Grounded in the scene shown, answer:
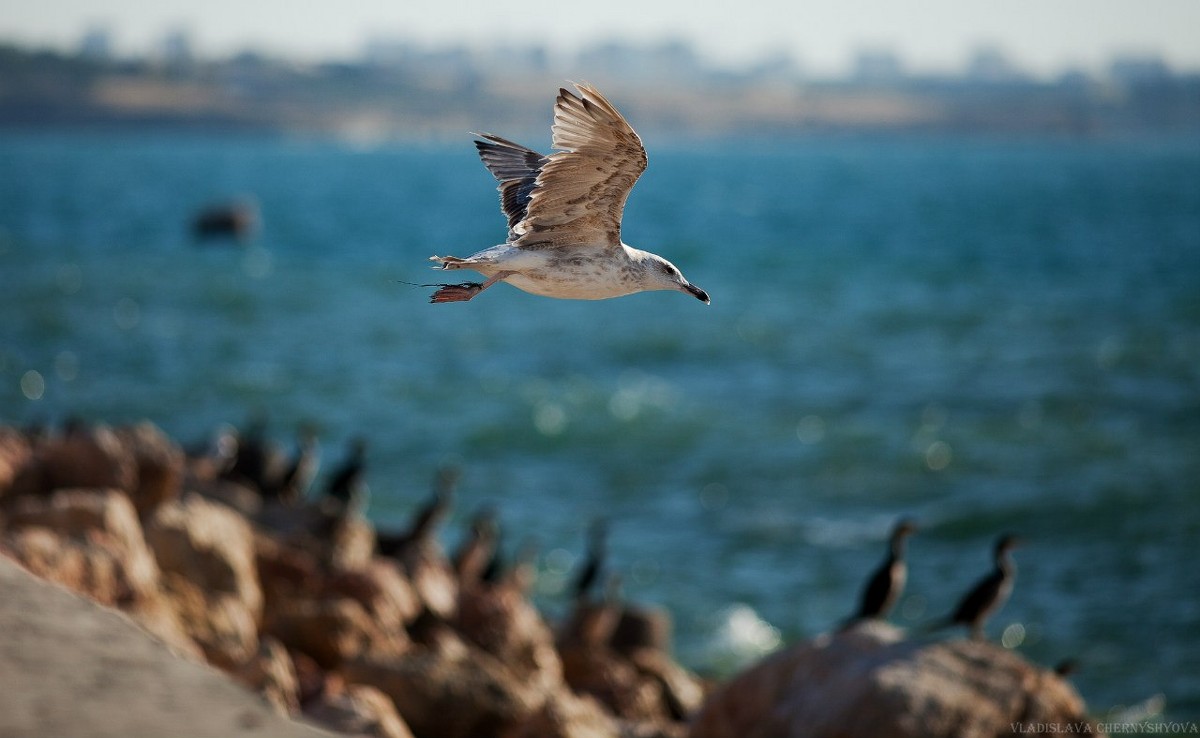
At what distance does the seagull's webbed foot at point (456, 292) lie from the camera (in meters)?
6.32

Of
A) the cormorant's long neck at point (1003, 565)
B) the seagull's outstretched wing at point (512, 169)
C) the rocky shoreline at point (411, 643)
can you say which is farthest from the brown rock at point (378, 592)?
the seagull's outstretched wing at point (512, 169)

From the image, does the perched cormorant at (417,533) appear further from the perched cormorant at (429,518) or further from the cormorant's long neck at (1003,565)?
the cormorant's long neck at (1003,565)

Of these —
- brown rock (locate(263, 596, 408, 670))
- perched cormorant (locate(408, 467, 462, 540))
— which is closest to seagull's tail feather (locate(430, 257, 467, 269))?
brown rock (locate(263, 596, 408, 670))

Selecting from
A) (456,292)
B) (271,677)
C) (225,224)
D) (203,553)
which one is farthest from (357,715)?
(225,224)

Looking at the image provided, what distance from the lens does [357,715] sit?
303 inches

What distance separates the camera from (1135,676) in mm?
13727

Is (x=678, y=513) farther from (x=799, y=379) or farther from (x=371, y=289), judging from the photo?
(x=371, y=289)

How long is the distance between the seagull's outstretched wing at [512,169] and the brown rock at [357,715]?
2.71 metres

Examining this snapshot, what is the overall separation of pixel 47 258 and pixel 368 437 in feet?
84.0

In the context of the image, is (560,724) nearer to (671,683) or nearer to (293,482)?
(671,683)

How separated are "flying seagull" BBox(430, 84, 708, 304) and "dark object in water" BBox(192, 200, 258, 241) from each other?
5216 cm

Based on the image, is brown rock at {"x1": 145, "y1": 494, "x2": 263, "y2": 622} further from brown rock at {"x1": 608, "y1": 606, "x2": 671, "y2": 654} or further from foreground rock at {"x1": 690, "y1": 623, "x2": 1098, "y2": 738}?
foreground rock at {"x1": 690, "y1": 623, "x2": 1098, "y2": 738}

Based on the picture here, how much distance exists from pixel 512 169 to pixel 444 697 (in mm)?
3368

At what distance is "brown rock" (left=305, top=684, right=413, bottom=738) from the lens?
7617mm
